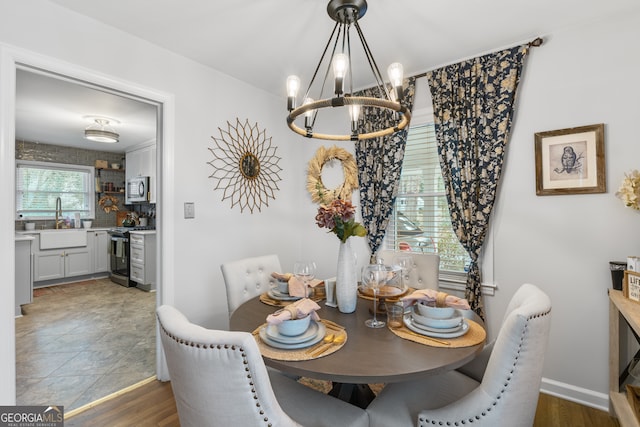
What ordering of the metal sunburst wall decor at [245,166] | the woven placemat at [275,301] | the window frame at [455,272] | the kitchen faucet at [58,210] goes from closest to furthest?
the woven placemat at [275,301] < the window frame at [455,272] < the metal sunburst wall decor at [245,166] < the kitchen faucet at [58,210]

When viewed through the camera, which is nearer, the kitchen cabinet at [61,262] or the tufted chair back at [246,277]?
the tufted chair back at [246,277]

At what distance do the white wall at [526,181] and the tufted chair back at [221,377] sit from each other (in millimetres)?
1500

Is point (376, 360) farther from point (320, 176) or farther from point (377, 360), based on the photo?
point (320, 176)

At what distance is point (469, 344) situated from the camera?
1211mm

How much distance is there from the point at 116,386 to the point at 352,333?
205 centimetres

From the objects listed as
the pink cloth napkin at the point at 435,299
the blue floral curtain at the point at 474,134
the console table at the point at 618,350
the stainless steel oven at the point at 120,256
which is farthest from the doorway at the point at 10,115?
the stainless steel oven at the point at 120,256

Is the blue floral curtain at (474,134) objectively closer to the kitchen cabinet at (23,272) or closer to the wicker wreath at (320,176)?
the wicker wreath at (320,176)

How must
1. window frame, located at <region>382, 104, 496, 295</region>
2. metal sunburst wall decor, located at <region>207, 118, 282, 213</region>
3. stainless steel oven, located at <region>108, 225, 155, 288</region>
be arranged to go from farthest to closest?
stainless steel oven, located at <region>108, 225, 155, 288</region> < metal sunburst wall decor, located at <region>207, 118, 282, 213</region> < window frame, located at <region>382, 104, 496, 295</region>

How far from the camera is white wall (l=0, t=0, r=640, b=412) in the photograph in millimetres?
1858

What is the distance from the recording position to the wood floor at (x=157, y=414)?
184cm

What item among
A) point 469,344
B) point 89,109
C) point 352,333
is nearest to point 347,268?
point 352,333

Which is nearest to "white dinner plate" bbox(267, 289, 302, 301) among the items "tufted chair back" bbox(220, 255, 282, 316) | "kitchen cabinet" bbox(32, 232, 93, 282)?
"tufted chair back" bbox(220, 255, 282, 316)

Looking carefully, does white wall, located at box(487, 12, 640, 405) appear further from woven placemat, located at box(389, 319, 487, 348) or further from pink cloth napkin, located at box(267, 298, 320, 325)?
pink cloth napkin, located at box(267, 298, 320, 325)
